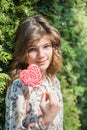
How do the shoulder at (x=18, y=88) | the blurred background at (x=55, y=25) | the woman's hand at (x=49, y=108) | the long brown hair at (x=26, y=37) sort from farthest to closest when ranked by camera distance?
1. the blurred background at (x=55, y=25)
2. the long brown hair at (x=26, y=37)
3. the shoulder at (x=18, y=88)
4. the woman's hand at (x=49, y=108)

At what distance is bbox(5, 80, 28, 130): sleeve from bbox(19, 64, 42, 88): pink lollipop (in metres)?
0.06

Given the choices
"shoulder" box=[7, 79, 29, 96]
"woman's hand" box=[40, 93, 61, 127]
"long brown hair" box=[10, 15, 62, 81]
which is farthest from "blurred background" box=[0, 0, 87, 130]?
"woman's hand" box=[40, 93, 61, 127]

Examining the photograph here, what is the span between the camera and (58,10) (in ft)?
15.5

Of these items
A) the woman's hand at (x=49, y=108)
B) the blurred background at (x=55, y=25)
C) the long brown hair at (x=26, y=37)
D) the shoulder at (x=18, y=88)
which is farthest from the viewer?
the blurred background at (x=55, y=25)

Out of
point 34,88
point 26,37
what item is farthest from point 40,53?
point 34,88

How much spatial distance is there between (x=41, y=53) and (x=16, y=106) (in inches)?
19.7

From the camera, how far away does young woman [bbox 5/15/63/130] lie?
2971 mm

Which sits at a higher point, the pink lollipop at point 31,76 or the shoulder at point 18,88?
the pink lollipop at point 31,76

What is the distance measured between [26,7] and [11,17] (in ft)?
0.67

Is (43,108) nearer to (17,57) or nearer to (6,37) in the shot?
(17,57)

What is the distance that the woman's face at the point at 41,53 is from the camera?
3.25 m

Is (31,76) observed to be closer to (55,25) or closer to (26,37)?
(26,37)

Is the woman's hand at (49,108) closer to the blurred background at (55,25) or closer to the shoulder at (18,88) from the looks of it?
the shoulder at (18,88)

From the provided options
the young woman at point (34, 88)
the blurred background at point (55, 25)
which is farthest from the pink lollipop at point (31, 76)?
the blurred background at point (55, 25)
